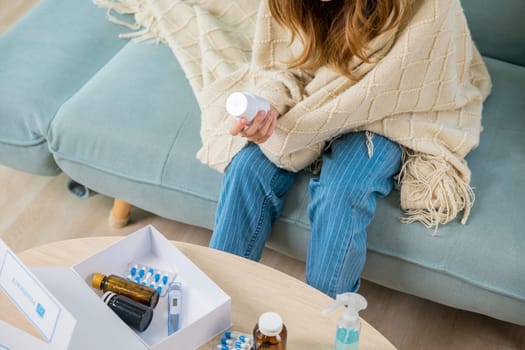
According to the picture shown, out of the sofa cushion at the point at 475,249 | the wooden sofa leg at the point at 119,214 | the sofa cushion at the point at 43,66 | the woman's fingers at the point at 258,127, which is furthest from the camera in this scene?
the wooden sofa leg at the point at 119,214

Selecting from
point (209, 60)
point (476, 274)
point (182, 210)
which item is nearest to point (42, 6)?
point (209, 60)

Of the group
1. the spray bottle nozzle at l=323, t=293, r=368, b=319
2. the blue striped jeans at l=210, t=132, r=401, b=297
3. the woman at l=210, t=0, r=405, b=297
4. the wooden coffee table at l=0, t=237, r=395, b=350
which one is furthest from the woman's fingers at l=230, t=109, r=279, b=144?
the spray bottle nozzle at l=323, t=293, r=368, b=319

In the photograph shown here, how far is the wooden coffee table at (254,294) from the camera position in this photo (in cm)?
104

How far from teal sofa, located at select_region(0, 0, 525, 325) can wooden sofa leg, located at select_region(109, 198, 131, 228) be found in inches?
4.4

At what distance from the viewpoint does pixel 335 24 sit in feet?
4.42

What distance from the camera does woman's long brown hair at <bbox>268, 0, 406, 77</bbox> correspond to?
49.7 inches

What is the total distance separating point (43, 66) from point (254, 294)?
86cm

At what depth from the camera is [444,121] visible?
1.38 metres

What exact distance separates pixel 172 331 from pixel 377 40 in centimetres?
65

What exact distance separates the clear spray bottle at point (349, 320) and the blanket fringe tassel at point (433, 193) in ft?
1.39

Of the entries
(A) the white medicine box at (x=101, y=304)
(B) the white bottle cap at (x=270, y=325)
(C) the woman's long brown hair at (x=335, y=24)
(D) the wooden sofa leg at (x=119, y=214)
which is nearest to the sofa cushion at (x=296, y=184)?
(D) the wooden sofa leg at (x=119, y=214)

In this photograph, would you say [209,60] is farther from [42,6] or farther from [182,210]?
[42,6]

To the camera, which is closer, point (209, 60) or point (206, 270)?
point (206, 270)

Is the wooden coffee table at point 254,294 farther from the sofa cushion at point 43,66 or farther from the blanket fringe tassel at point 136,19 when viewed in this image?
the blanket fringe tassel at point 136,19
